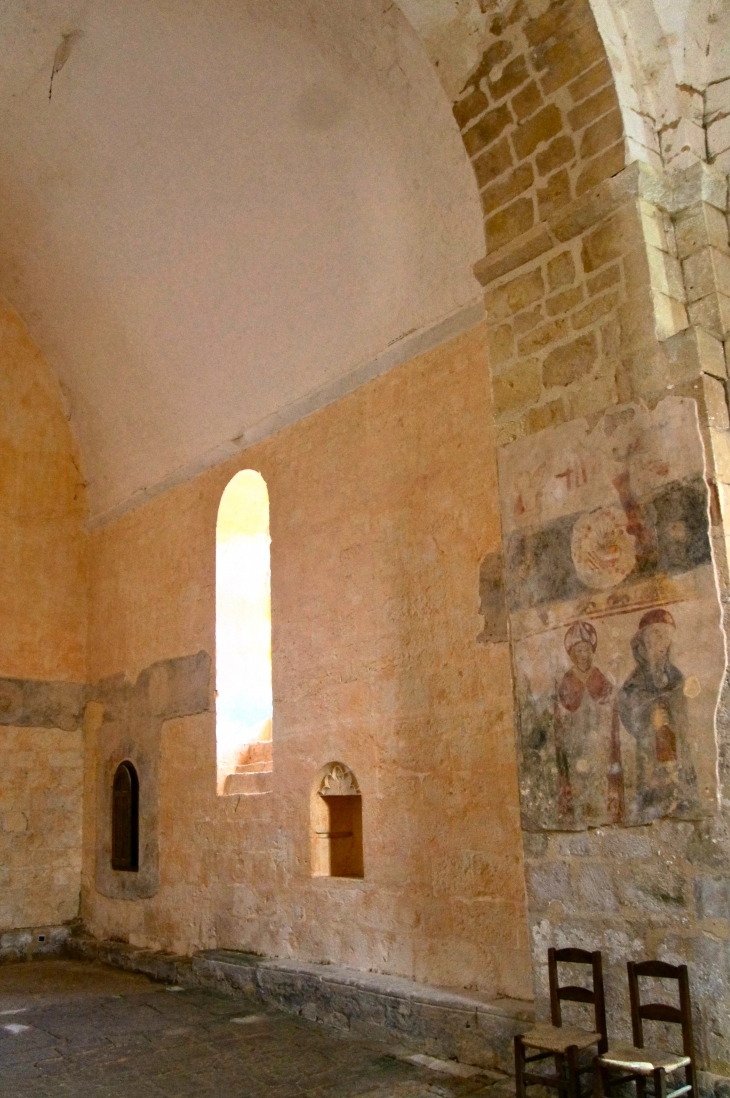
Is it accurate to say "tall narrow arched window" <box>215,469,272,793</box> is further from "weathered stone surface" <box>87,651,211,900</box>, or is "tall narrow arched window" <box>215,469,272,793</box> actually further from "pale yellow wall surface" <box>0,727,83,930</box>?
"pale yellow wall surface" <box>0,727,83,930</box>

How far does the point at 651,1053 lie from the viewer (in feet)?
12.1

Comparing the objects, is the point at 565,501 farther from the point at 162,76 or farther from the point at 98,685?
the point at 98,685

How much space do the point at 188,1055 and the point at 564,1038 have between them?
2.32m

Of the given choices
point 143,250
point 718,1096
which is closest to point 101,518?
point 143,250

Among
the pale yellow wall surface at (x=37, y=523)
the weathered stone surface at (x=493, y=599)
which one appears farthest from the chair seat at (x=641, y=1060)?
the pale yellow wall surface at (x=37, y=523)

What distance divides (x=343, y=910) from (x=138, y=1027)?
4.60 ft

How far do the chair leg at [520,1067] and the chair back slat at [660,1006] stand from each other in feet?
1.48

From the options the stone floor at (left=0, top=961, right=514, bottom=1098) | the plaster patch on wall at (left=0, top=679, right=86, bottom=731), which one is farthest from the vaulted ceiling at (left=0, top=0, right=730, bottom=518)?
the stone floor at (left=0, top=961, right=514, bottom=1098)

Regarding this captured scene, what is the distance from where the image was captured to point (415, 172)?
5.82 m

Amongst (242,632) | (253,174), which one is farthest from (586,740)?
(253,174)

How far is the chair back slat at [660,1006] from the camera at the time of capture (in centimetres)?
373

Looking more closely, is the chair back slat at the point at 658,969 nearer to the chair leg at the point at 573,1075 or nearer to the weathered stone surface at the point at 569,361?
the chair leg at the point at 573,1075

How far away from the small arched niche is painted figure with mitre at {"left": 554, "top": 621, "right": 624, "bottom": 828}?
6.85 ft

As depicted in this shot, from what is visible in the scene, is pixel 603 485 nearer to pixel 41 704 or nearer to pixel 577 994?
pixel 577 994
